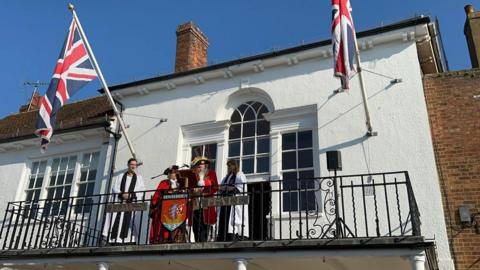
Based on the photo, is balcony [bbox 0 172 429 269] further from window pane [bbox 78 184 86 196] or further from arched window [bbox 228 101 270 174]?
window pane [bbox 78 184 86 196]

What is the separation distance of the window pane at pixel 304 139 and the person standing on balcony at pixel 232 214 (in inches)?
78.3

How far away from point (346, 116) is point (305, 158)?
117cm

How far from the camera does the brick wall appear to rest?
7699 millimetres

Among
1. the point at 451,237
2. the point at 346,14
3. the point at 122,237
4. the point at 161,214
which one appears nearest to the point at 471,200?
the point at 451,237

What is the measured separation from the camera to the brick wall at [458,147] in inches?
303

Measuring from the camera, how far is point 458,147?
27.6 ft

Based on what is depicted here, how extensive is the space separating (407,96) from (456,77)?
3.48ft

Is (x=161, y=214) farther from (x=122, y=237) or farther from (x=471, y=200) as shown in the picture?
(x=471, y=200)

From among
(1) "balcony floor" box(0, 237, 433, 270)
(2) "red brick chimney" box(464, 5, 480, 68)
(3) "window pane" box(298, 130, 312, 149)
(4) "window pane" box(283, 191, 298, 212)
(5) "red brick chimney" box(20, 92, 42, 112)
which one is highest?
(5) "red brick chimney" box(20, 92, 42, 112)

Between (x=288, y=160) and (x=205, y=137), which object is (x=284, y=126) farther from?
(x=205, y=137)

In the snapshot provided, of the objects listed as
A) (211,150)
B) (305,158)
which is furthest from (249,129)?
(305,158)

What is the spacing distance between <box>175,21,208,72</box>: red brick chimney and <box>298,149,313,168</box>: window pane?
4609mm

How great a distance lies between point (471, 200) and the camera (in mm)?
→ 7957

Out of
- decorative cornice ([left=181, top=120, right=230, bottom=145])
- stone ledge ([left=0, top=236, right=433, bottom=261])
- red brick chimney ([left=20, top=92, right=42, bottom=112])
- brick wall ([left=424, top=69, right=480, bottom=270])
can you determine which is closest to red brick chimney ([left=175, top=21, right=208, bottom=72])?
decorative cornice ([left=181, top=120, right=230, bottom=145])
